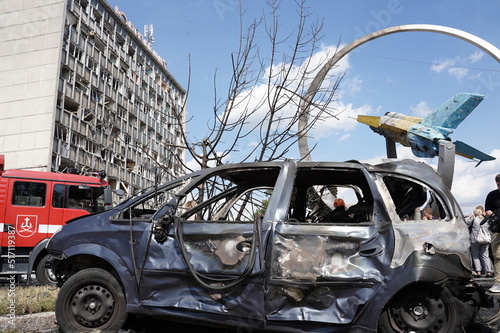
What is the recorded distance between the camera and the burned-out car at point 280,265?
3.67 m

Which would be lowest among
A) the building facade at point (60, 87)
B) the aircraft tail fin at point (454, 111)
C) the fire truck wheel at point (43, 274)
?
the fire truck wheel at point (43, 274)

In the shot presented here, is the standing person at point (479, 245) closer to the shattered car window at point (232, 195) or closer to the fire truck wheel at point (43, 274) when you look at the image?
the shattered car window at point (232, 195)

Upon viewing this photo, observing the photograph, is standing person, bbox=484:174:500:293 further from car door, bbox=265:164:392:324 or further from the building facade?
the building facade

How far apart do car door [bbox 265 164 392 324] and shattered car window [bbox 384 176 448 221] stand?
566 millimetres

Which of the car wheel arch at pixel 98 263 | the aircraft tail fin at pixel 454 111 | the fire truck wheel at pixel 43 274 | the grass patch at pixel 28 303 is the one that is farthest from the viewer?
the aircraft tail fin at pixel 454 111

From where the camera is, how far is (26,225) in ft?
32.7

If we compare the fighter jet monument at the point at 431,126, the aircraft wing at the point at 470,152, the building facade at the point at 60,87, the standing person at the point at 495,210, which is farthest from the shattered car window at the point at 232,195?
the building facade at the point at 60,87

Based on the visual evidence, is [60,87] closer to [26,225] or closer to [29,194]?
[29,194]

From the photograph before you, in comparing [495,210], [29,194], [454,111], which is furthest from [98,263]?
[454,111]

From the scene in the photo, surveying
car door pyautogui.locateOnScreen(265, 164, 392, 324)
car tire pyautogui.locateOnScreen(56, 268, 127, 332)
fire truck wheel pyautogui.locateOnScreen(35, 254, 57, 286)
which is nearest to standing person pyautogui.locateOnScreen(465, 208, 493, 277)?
car door pyautogui.locateOnScreen(265, 164, 392, 324)

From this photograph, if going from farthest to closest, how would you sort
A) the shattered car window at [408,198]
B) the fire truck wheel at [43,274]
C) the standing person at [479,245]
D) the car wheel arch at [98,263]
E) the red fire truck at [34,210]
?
the red fire truck at [34,210] < the fire truck wheel at [43,274] < the standing person at [479,245] < the shattered car window at [408,198] < the car wheel arch at [98,263]

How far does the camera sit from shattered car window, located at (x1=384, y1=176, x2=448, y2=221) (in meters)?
4.39

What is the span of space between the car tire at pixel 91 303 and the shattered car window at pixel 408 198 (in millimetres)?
2927

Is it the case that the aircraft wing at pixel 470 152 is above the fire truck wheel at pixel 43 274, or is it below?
above
